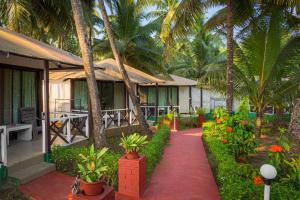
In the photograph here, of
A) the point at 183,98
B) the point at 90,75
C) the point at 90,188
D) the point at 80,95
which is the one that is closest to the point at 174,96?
the point at 183,98

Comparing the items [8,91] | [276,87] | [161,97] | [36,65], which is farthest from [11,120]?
[161,97]

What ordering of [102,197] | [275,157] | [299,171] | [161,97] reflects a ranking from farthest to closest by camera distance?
[161,97]
[275,157]
[299,171]
[102,197]

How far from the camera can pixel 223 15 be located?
11.4 metres

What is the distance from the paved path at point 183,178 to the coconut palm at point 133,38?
11.7 meters

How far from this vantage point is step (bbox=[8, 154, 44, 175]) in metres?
5.99

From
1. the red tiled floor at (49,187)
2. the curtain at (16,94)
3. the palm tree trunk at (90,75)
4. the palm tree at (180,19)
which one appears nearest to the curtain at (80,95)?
the curtain at (16,94)

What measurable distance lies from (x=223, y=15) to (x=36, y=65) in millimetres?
7679

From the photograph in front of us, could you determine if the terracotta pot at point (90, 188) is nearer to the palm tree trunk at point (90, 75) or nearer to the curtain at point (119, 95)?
the palm tree trunk at point (90, 75)

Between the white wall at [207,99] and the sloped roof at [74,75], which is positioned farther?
the white wall at [207,99]

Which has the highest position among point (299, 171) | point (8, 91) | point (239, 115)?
point (8, 91)

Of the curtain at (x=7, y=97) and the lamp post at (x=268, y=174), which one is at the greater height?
the curtain at (x=7, y=97)

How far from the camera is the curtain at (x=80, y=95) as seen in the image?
14.5m

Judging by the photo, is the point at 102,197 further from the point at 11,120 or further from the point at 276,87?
the point at 276,87

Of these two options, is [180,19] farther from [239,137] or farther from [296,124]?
[296,124]
